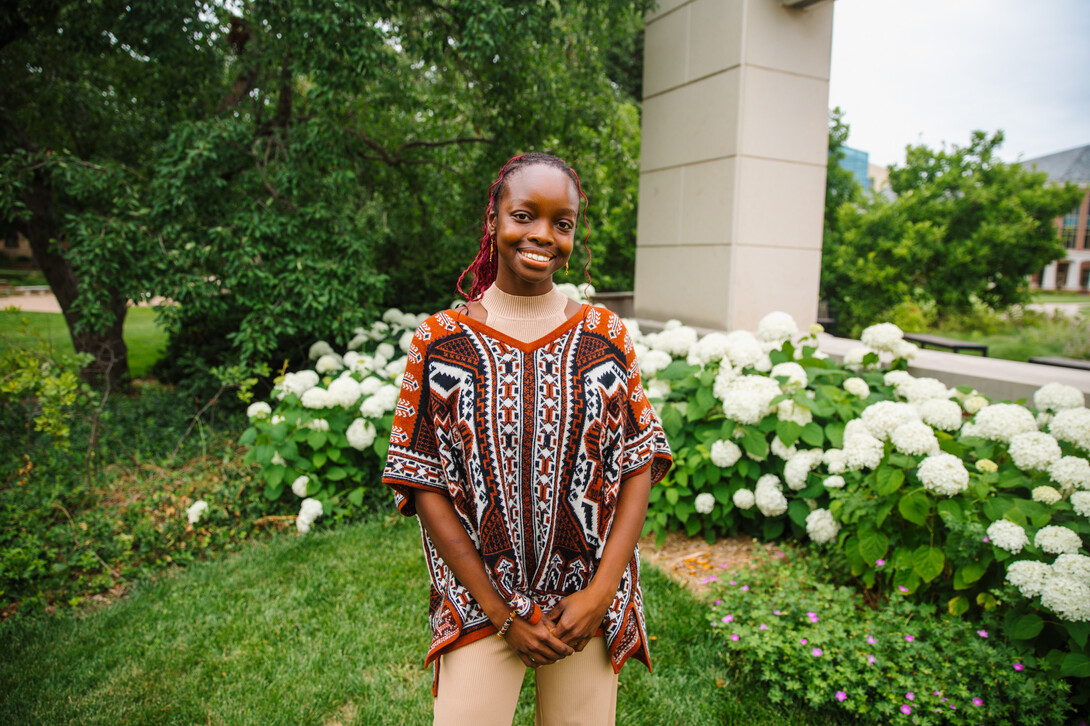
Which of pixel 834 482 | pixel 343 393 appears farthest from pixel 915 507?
pixel 343 393

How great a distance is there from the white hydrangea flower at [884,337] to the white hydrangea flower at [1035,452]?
1.42m

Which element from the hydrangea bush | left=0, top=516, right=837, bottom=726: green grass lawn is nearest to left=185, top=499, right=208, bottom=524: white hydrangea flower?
left=0, top=516, right=837, bottom=726: green grass lawn

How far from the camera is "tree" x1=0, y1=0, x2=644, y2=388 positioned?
5.34 meters

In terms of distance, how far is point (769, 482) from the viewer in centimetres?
364

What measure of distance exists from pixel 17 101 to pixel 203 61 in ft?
6.52

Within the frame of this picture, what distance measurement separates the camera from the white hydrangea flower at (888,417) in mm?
3096

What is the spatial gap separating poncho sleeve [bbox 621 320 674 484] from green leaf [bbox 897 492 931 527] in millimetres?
1673

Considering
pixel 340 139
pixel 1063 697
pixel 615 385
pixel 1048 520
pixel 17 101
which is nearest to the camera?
pixel 615 385

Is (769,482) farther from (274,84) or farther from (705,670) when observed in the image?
(274,84)

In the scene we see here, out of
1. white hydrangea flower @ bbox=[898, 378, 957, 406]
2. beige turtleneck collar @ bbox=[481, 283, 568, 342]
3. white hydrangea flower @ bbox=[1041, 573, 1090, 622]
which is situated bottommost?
white hydrangea flower @ bbox=[1041, 573, 1090, 622]

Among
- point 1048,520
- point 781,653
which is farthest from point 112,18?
point 1048,520

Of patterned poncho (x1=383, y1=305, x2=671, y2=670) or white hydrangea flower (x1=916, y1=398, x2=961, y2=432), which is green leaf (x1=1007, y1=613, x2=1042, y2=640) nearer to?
white hydrangea flower (x1=916, y1=398, x2=961, y2=432)

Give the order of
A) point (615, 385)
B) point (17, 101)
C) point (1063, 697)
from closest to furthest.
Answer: point (615, 385) < point (1063, 697) < point (17, 101)

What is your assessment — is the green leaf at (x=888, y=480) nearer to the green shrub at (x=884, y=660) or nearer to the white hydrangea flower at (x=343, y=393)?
the green shrub at (x=884, y=660)
